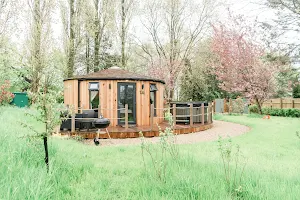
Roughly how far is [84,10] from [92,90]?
9.58 meters

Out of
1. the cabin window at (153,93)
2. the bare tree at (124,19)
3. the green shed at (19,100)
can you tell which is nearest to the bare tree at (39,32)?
the green shed at (19,100)

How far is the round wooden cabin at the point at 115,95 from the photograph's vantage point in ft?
36.6

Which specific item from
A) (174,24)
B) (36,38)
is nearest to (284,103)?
(174,24)

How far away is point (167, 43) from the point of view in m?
22.1

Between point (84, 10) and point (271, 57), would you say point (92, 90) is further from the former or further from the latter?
point (84, 10)

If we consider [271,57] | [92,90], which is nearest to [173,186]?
[271,57]

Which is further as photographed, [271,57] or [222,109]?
[222,109]

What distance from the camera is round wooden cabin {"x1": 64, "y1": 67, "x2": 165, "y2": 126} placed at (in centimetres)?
1115

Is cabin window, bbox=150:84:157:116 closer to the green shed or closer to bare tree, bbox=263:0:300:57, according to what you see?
bare tree, bbox=263:0:300:57

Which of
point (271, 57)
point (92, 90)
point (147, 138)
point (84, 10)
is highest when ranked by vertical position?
point (84, 10)

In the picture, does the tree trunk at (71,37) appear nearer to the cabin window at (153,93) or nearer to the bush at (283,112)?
the cabin window at (153,93)

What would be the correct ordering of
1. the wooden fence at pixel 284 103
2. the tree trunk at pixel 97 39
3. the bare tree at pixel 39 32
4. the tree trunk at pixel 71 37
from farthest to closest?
the wooden fence at pixel 284 103 < the tree trunk at pixel 97 39 < the tree trunk at pixel 71 37 < the bare tree at pixel 39 32

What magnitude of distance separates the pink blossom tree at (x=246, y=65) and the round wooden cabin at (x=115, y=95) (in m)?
10.2

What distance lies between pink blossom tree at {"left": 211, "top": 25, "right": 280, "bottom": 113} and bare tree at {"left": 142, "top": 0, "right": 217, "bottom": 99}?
1.76 metres
